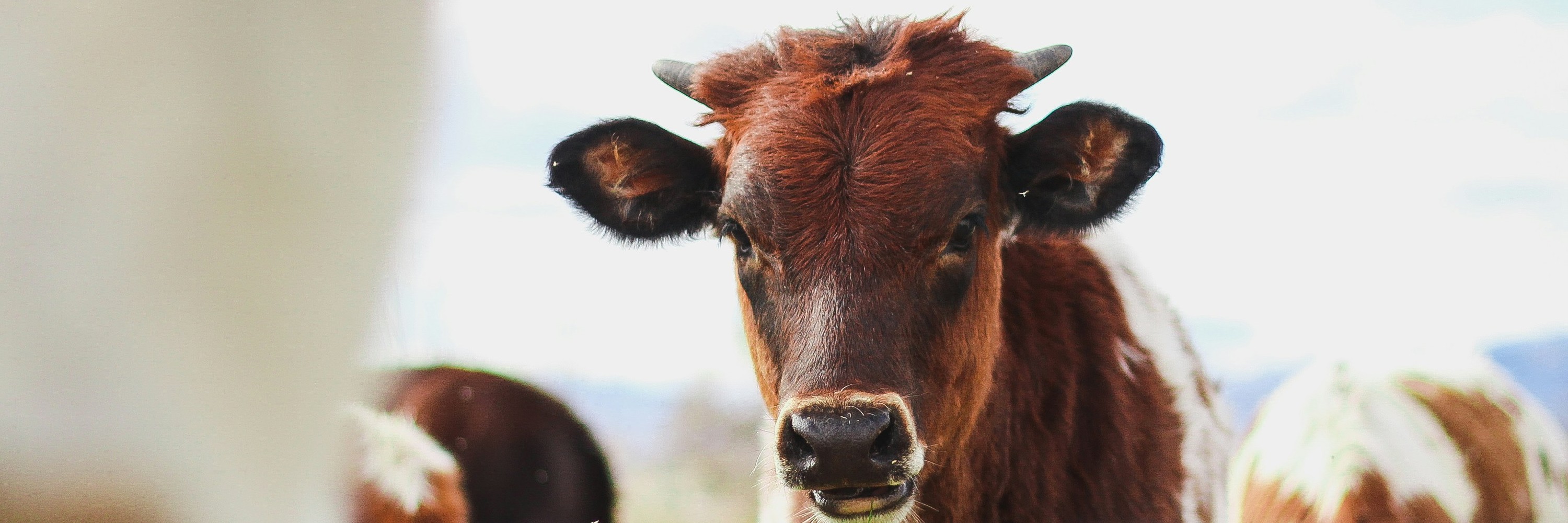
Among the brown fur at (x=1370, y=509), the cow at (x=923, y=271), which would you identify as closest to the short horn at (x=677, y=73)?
the cow at (x=923, y=271)

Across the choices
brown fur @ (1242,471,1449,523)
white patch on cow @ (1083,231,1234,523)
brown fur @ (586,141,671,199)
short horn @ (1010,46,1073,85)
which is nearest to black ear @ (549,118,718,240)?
brown fur @ (586,141,671,199)

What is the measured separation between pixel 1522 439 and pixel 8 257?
5.19 meters

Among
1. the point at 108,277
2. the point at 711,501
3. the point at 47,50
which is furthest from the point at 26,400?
the point at 711,501

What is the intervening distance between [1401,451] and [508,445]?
14.5 ft

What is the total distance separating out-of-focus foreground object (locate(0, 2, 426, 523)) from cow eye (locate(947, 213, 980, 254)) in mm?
2001

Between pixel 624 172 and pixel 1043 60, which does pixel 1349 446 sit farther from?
pixel 624 172

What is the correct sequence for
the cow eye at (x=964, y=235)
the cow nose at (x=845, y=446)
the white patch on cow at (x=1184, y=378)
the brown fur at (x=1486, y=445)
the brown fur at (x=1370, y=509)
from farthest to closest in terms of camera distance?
the brown fur at (x=1486, y=445) → the brown fur at (x=1370, y=509) → the white patch on cow at (x=1184, y=378) → the cow eye at (x=964, y=235) → the cow nose at (x=845, y=446)

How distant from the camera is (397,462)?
16.4 ft

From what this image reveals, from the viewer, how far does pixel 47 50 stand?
0.66 metres

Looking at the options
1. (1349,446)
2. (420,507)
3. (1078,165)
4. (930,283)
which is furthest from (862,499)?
(420,507)

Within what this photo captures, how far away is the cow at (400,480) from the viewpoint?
15.7ft

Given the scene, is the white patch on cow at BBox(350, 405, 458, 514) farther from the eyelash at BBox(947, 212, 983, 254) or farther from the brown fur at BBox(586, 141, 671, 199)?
the eyelash at BBox(947, 212, 983, 254)

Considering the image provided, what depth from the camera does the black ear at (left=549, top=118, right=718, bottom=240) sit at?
3.03 m

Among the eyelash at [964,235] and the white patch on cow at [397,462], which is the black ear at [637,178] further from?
the white patch on cow at [397,462]
